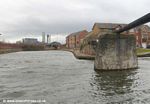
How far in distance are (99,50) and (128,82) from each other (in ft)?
26.5

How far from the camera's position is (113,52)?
28.2 m

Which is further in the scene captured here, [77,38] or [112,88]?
[77,38]

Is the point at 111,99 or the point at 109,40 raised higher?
the point at 109,40

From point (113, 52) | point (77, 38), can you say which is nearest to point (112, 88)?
point (113, 52)

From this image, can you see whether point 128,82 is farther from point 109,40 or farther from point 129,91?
point 109,40

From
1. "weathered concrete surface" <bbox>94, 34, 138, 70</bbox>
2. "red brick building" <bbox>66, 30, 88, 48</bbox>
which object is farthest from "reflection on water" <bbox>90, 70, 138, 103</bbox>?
"red brick building" <bbox>66, 30, 88, 48</bbox>

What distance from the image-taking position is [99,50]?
28625 mm

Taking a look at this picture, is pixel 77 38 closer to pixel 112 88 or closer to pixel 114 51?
pixel 114 51

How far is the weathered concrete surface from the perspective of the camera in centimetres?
2820

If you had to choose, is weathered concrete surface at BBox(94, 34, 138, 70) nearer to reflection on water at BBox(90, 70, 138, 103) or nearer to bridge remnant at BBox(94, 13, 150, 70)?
bridge remnant at BBox(94, 13, 150, 70)

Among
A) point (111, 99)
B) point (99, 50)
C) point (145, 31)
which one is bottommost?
point (111, 99)

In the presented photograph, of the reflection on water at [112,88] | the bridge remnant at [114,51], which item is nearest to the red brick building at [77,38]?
the bridge remnant at [114,51]

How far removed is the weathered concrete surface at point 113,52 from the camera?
92.5 feet

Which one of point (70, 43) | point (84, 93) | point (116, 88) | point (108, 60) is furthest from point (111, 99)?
point (70, 43)
